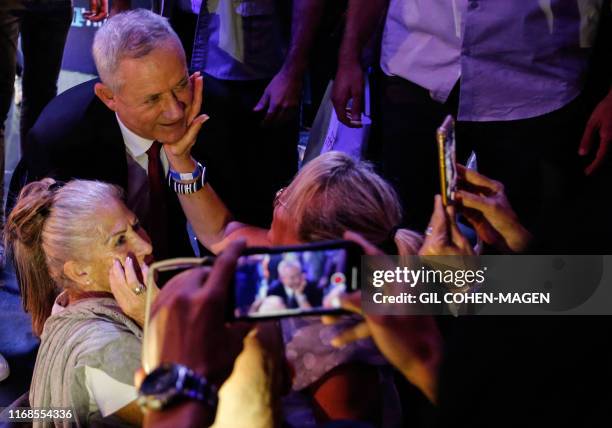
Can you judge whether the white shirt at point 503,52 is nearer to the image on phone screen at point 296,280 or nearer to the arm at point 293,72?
the arm at point 293,72

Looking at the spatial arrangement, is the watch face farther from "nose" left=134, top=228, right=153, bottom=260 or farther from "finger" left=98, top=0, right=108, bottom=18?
"finger" left=98, top=0, right=108, bottom=18

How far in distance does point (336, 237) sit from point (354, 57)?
933 millimetres

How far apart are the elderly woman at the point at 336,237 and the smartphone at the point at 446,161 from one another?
14cm

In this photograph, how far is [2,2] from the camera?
3.01 m

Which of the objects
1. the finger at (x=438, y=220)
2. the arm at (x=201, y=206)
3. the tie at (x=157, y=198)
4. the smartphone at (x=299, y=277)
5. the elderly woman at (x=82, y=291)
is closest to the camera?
the smartphone at (x=299, y=277)

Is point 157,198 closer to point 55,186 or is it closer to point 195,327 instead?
point 55,186

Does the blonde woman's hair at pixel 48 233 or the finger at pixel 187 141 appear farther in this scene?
the finger at pixel 187 141

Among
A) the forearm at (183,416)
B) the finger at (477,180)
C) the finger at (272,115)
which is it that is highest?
the finger at (272,115)

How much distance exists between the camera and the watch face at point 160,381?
1.00 meters

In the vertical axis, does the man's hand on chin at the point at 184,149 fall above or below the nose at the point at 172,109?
below

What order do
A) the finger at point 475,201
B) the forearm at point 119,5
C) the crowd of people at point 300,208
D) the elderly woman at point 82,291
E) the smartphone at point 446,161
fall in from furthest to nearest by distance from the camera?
the forearm at point 119,5, the elderly woman at point 82,291, the finger at point 475,201, the smartphone at point 446,161, the crowd of people at point 300,208

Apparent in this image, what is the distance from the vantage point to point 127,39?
2.29 m

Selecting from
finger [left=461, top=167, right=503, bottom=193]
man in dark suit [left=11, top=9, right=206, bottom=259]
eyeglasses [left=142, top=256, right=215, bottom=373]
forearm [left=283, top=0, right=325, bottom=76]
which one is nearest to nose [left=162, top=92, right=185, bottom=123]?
man in dark suit [left=11, top=9, right=206, bottom=259]

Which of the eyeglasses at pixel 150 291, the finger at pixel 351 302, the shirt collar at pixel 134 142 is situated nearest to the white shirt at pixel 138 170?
the shirt collar at pixel 134 142
